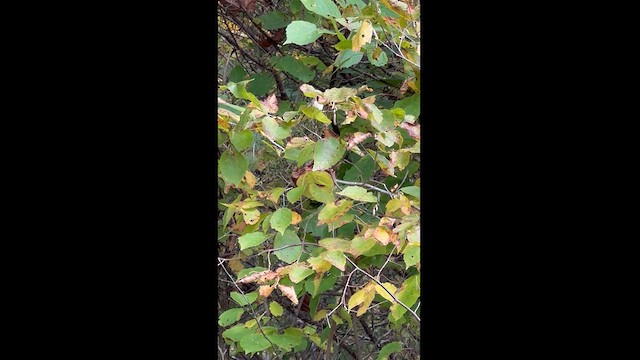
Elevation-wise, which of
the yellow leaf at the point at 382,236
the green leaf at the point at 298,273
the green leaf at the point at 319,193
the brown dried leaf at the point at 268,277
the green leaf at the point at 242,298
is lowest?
the green leaf at the point at 242,298

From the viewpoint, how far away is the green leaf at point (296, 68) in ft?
4.34

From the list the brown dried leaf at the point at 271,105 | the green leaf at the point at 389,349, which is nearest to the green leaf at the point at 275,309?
the green leaf at the point at 389,349

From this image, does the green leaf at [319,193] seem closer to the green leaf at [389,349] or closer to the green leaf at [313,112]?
the green leaf at [313,112]

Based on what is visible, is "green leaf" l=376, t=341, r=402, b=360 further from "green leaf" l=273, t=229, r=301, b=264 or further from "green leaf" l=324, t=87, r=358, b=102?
"green leaf" l=324, t=87, r=358, b=102

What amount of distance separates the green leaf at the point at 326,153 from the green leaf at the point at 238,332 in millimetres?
296

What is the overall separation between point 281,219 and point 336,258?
0.35 feet

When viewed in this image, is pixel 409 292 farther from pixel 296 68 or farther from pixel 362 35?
pixel 296 68

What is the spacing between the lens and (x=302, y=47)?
138cm

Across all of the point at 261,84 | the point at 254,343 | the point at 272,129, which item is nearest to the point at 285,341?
the point at 254,343

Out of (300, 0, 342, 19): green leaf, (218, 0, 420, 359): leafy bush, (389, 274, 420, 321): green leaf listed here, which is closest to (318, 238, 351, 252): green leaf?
(218, 0, 420, 359): leafy bush

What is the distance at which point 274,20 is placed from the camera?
53.1 inches

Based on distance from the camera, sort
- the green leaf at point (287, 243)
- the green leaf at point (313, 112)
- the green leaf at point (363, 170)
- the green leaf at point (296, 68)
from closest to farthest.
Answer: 1. the green leaf at point (313, 112)
2. the green leaf at point (287, 243)
3. the green leaf at point (363, 170)
4. the green leaf at point (296, 68)
